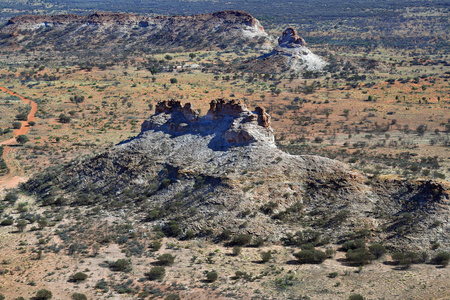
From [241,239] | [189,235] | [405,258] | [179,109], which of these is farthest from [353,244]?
A: [179,109]

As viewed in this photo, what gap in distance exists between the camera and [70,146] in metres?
46.7

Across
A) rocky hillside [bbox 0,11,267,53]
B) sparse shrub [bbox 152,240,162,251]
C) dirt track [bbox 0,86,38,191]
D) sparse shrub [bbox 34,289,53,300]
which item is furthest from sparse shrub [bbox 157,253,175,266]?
rocky hillside [bbox 0,11,267,53]

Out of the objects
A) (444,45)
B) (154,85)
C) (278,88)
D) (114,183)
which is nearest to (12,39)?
(154,85)

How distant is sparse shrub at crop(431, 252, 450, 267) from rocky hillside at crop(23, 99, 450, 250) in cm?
122

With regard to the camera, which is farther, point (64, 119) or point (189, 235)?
point (64, 119)

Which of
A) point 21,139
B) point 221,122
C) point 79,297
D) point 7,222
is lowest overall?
point 79,297

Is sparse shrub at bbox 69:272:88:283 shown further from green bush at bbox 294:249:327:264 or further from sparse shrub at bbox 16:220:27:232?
green bush at bbox 294:249:327:264

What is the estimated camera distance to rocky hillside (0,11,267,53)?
117m

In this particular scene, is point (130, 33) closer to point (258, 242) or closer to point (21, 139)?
point (21, 139)

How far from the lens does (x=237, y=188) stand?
26.7 meters

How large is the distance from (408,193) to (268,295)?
1143cm

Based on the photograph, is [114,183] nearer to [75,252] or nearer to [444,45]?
[75,252]

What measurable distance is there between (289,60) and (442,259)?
70411 millimetres

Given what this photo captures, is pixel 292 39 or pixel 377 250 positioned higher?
pixel 292 39
